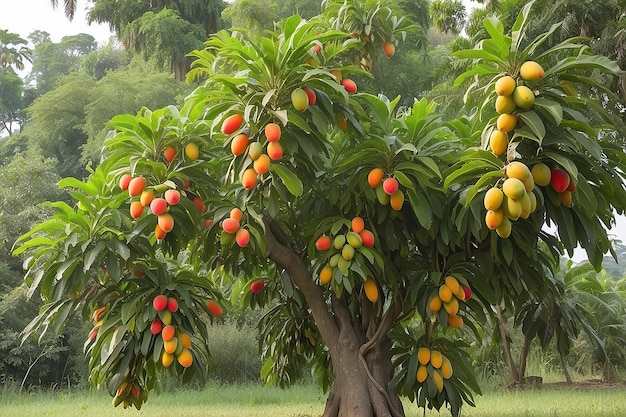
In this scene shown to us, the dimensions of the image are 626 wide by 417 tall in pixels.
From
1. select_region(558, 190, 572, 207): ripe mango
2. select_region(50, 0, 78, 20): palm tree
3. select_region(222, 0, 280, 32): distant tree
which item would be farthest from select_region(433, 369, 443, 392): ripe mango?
select_region(50, 0, 78, 20): palm tree

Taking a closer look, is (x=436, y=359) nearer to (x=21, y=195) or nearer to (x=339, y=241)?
(x=339, y=241)

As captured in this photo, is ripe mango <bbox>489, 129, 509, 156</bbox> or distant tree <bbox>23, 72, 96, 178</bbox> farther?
distant tree <bbox>23, 72, 96, 178</bbox>

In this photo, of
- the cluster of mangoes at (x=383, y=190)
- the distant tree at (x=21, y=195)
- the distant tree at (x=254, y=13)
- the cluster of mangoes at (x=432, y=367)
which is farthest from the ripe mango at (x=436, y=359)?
the distant tree at (x=254, y=13)

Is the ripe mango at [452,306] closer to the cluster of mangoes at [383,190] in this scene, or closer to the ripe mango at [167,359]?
the cluster of mangoes at [383,190]

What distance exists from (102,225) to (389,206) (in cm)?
153

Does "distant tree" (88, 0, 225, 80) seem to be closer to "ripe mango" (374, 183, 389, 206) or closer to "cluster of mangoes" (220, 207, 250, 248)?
"cluster of mangoes" (220, 207, 250, 248)

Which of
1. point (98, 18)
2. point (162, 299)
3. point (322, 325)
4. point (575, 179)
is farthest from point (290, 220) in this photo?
point (98, 18)

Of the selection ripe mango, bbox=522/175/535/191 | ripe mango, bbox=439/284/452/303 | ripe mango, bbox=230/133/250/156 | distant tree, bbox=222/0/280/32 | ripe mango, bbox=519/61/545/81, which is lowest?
ripe mango, bbox=439/284/452/303

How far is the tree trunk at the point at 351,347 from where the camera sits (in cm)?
400

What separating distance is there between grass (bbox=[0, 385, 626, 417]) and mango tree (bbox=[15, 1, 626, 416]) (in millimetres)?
1780

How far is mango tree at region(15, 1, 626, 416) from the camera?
302cm

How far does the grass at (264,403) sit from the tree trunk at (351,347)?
58.5 inches

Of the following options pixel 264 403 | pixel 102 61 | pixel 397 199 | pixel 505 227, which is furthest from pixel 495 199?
pixel 102 61

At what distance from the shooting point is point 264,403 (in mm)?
7496
